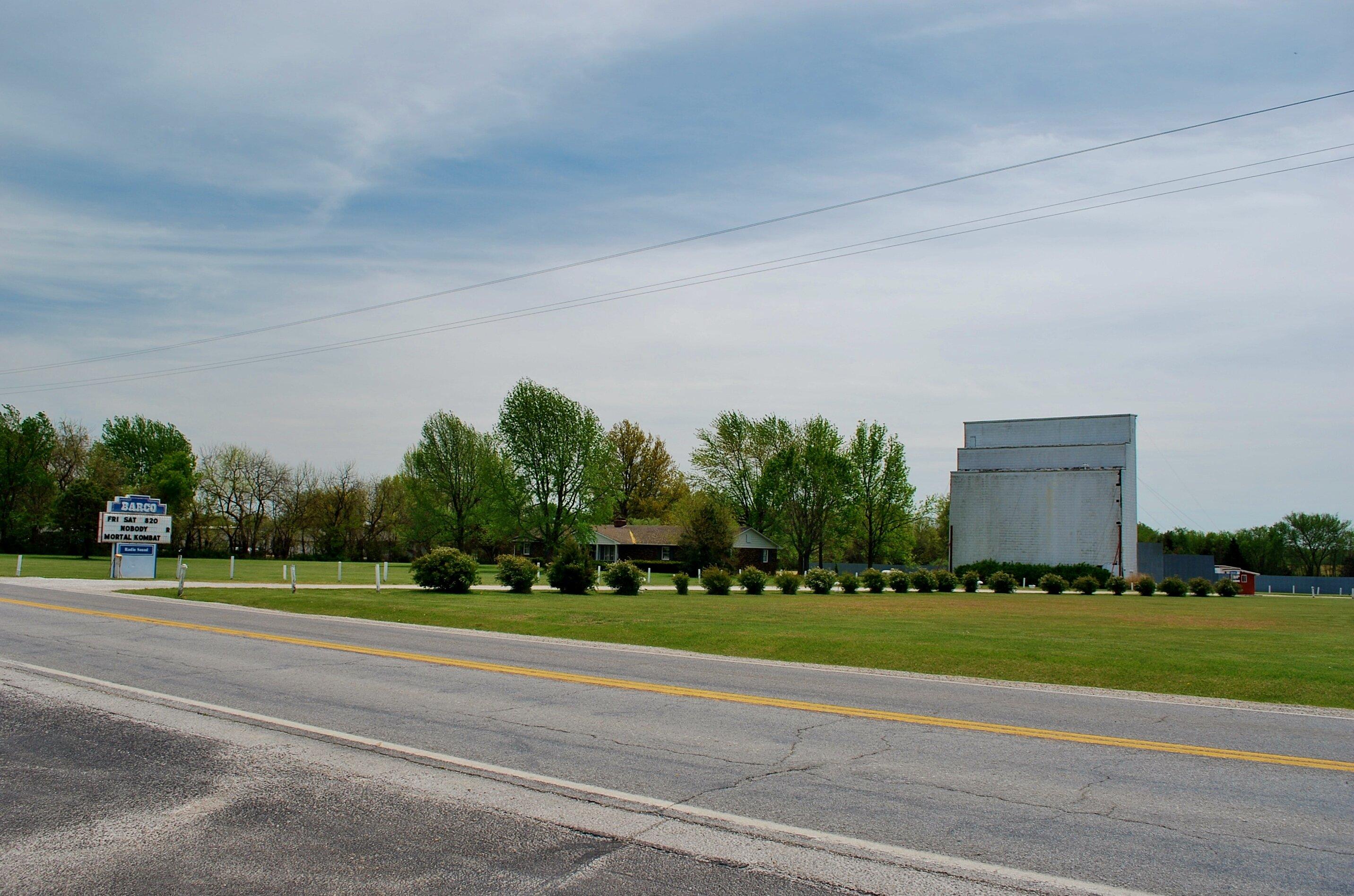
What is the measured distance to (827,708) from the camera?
10047 millimetres

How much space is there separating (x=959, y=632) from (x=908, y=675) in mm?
8046

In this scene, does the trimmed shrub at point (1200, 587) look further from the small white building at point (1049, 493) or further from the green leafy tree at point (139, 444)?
the green leafy tree at point (139, 444)

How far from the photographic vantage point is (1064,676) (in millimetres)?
13398

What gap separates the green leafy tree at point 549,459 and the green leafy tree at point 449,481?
9009 millimetres

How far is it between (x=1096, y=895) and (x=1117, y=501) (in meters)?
65.5

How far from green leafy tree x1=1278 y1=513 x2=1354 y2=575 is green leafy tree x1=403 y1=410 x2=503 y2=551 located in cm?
9476

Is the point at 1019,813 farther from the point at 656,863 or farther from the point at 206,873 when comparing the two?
the point at 206,873

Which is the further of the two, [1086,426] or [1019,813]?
[1086,426]

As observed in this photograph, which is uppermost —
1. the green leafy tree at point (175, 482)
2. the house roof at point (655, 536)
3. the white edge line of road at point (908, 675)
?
the green leafy tree at point (175, 482)

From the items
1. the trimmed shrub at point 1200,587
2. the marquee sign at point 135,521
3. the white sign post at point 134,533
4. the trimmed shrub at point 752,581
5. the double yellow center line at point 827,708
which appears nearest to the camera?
the double yellow center line at point 827,708

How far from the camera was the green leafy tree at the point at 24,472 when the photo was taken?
230 ft

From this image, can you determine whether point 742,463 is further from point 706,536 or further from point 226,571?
point 226,571

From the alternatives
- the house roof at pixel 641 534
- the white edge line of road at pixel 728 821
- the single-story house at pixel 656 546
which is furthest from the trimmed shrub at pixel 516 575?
the house roof at pixel 641 534

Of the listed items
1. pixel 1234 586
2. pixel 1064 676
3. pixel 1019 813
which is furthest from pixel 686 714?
pixel 1234 586
